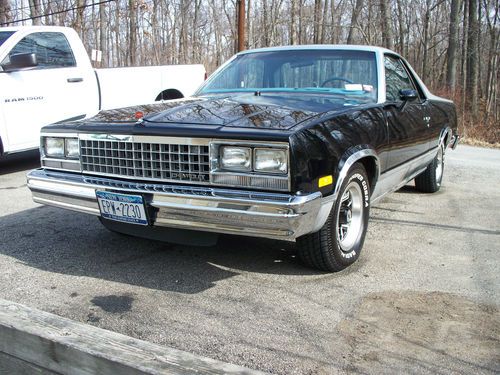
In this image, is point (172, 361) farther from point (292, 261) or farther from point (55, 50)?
point (55, 50)

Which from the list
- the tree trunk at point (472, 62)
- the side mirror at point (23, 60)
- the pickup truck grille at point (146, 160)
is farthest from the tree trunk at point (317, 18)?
the pickup truck grille at point (146, 160)

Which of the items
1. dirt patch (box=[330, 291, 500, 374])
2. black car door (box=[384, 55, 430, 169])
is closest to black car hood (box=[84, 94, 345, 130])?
black car door (box=[384, 55, 430, 169])

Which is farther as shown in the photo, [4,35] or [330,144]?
[4,35]

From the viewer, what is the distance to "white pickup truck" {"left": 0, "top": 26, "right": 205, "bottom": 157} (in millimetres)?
6883

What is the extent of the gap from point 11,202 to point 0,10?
25905mm

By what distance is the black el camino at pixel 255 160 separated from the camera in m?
3.13

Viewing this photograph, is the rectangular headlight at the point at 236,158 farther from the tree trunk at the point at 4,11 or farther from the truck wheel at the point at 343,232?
the tree trunk at the point at 4,11

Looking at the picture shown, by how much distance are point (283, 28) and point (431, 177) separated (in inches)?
1108

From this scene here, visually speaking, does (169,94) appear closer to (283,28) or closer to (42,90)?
(42,90)

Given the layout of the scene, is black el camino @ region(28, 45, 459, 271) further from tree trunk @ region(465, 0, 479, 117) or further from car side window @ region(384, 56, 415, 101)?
tree trunk @ region(465, 0, 479, 117)

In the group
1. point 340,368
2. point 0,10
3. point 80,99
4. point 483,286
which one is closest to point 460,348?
point 340,368

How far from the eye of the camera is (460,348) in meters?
2.72

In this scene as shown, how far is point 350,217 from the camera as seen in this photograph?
3.97 m

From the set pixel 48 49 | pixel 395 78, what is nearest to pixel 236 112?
pixel 395 78
